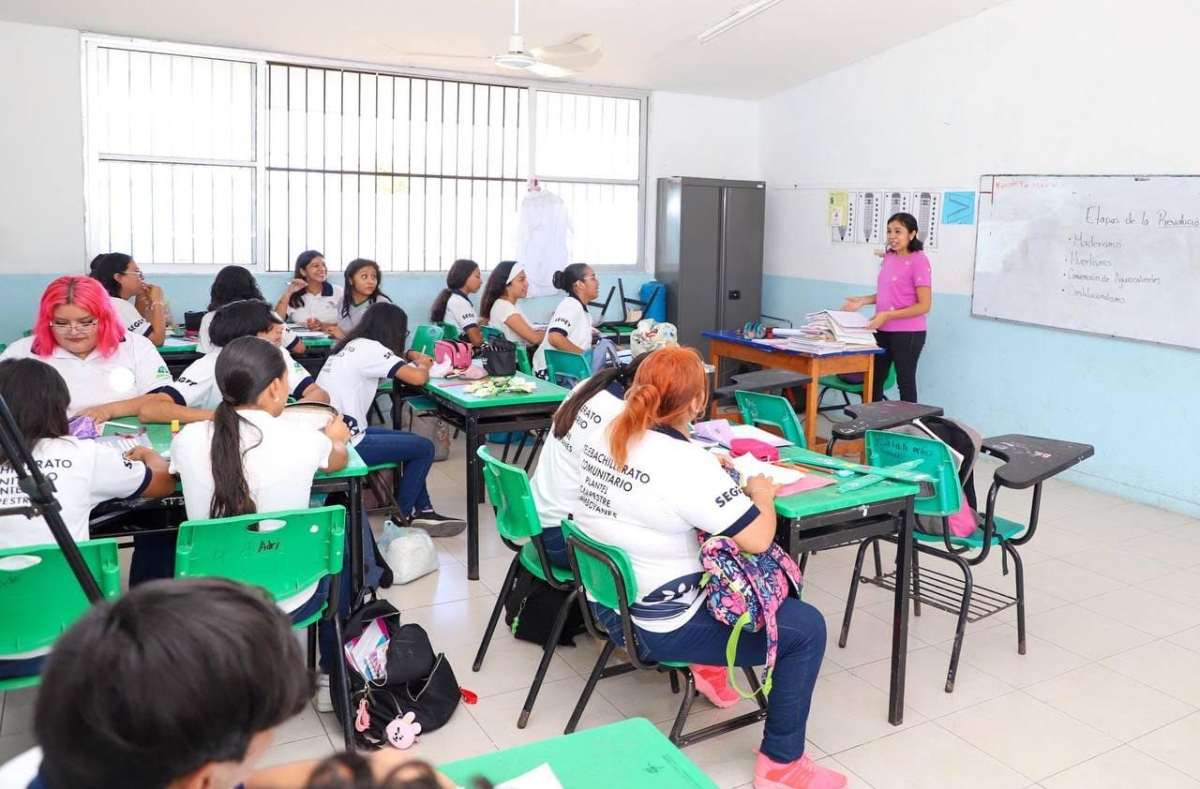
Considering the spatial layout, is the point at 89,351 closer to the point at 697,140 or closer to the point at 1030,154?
the point at 1030,154

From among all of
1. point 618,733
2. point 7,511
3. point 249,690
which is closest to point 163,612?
point 249,690

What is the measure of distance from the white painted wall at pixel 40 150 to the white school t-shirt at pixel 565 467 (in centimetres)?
476

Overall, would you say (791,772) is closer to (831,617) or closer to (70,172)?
(831,617)

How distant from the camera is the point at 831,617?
142 inches

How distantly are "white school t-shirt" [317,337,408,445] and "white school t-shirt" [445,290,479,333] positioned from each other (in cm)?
209

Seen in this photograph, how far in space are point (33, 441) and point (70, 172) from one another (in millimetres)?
4773

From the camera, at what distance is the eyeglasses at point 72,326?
3361 mm

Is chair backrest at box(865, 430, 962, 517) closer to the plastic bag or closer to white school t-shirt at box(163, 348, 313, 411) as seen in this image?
the plastic bag

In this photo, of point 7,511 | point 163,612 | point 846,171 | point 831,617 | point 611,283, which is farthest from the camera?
point 611,283

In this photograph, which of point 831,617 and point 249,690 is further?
point 831,617

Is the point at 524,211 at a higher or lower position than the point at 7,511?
higher

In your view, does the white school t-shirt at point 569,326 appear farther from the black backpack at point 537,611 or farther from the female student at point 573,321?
the black backpack at point 537,611

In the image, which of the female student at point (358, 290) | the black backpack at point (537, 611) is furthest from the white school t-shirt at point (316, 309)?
the black backpack at point (537, 611)

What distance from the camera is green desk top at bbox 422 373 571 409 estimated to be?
3.91 metres
